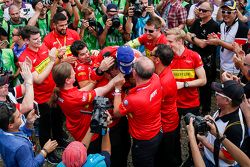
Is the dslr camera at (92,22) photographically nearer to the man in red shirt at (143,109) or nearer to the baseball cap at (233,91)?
the man in red shirt at (143,109)

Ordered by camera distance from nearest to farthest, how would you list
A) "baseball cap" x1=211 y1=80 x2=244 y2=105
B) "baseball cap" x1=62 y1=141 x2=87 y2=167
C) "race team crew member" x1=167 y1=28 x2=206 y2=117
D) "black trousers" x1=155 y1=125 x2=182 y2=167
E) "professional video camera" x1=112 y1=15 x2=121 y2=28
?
"baseball cap" x1=62 y1=141 x2=87 y2=167 → "baseball cap" x1=211 y1=80 x2=244 y2=105 → "black trousers" x1=155 y1=125 x2=182 y2=167 → "race team crew member" x1=167 y1=28 x2=206 y2=117 → "professional video camera" x1=112 y1=15 x2=121 y2=28

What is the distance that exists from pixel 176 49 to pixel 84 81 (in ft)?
4.70

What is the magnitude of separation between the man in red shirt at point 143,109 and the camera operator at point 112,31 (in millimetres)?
2715

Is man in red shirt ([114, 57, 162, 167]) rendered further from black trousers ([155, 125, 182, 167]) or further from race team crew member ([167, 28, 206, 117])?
race team crew member ([167, 28, 206, 117])

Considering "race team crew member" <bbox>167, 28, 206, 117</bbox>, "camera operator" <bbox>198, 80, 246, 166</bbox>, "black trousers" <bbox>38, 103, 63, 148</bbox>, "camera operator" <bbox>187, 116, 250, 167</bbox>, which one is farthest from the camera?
"black trousers" <bbox>38, 103, 63, 148</bbox>

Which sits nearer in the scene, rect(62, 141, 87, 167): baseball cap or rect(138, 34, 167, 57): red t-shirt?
rect(62, 141, 87, 167): baseball cap

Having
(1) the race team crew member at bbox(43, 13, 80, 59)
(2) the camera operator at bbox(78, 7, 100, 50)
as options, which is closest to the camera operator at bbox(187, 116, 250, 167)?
(1) the race team crew member at bbox(43, 13, 80, 59)

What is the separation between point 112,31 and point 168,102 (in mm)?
2766

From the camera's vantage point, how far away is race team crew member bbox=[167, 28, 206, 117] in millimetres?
5227

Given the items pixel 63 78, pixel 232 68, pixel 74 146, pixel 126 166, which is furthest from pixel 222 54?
pixel 74 146

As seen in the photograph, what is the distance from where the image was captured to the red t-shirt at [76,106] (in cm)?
429

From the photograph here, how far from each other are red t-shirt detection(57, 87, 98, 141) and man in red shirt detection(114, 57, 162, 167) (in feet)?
1.18

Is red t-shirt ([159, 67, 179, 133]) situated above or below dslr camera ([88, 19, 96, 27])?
below

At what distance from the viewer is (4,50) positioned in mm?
5910
